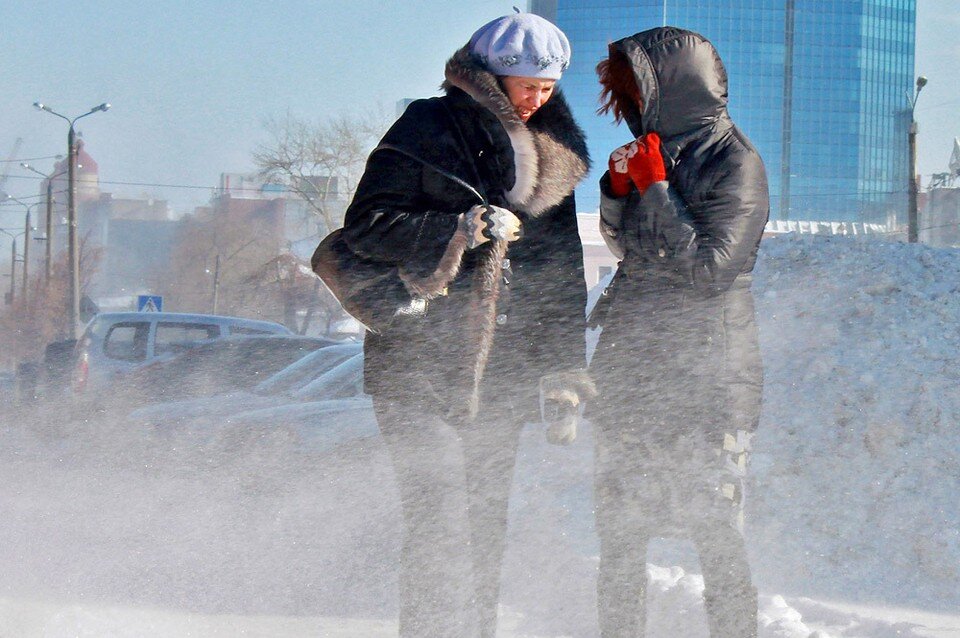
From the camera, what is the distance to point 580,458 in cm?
517

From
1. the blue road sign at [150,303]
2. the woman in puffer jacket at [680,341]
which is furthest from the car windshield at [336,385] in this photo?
the blue road sign at [150,303]

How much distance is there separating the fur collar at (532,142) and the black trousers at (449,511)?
54cm

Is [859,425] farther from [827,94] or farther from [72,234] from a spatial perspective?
[827,94]

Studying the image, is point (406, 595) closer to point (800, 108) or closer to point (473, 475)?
point (473, 475)

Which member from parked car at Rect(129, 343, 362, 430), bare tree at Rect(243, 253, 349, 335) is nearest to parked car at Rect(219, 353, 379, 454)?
parked car at Rect(129, 343, 362, 430)

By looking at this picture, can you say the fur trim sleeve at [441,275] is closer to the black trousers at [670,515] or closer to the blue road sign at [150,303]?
the black trousers at [670,515]

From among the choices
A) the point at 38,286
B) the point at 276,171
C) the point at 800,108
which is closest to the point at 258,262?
the point at 38,286

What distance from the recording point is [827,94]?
86.5m

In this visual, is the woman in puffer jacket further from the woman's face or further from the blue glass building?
the blue glass building

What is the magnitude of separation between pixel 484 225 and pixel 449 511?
2.23ft

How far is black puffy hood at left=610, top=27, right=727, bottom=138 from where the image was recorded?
247 centimetres

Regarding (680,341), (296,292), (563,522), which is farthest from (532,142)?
(296,292)

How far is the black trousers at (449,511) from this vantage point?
96.8 inches

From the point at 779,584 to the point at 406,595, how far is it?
2028 mm
